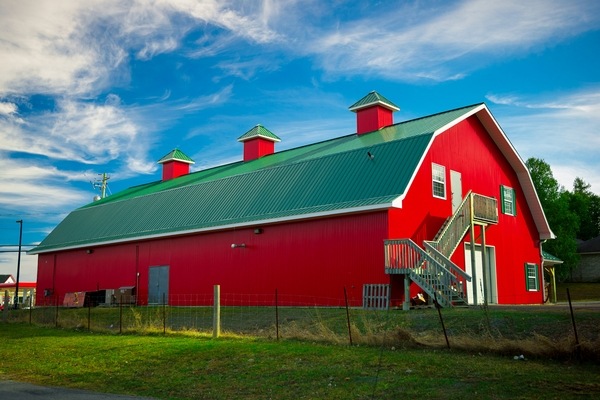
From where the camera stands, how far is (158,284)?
30.0m

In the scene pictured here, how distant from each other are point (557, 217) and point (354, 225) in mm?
33460

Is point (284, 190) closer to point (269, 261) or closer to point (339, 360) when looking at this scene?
point (269, 261)

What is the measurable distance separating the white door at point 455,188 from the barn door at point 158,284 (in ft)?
45.6

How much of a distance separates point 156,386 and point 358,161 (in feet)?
48.8

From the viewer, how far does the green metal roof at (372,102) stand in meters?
29.5

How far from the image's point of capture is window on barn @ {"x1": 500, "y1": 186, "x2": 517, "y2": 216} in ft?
93.4

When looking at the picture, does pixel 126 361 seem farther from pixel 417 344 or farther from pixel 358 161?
pixel 358 161

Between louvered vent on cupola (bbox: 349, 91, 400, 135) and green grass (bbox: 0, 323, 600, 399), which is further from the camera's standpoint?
louvered vent on cupola (bbox: 349, 91, 400, 135)

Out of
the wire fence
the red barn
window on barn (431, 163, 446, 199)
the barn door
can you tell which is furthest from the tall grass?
window on barn (431, 163, 446, 199)

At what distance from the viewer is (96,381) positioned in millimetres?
11742

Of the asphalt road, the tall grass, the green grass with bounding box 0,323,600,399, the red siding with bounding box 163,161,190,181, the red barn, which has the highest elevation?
the red siding with bounding box 163,161,190,181

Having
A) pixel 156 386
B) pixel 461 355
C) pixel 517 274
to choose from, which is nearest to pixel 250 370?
pixel 156 386

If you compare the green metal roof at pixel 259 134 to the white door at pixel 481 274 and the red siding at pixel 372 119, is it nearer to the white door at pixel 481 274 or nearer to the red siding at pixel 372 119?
the red siding at pixel 372 119

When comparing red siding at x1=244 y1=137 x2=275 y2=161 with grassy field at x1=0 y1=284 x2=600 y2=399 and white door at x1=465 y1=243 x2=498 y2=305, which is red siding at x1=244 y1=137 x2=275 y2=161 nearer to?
white door at x1=465 y1=243 x2=498 y2=305
